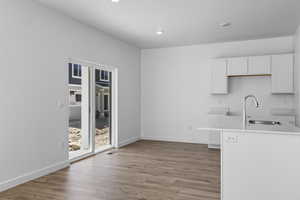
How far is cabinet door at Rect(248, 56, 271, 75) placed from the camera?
516 cm

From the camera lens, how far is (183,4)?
355 cm

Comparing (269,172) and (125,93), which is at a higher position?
(125,93)

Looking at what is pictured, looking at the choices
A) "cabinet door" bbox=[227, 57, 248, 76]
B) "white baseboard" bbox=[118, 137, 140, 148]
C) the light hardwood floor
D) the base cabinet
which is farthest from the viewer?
"white baseboard" bbox=[118, 137, 140, 148]

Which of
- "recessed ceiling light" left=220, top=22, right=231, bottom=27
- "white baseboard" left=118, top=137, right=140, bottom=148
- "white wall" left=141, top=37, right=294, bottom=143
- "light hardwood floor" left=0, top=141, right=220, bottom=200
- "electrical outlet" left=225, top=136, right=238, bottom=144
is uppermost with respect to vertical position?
"recessed ceiling light" left=220, top=22, right=231, bottom=27

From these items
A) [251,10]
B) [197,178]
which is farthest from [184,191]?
[251,10]

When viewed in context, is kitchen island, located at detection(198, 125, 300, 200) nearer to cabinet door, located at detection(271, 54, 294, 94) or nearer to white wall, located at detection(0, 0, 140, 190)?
white wall, located at detection(0, 0, 140, 190)

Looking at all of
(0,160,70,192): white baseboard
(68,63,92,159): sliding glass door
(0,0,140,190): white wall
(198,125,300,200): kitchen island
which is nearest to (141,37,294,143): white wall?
(68,63,92,159): sliding glass door

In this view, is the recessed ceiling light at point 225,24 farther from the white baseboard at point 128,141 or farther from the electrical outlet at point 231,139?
the white baseboard at point 128,141

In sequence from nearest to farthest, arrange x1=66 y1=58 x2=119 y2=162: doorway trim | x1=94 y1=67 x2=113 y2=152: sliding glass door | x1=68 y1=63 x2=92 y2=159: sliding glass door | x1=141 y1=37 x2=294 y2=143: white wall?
1. x1=68 y1=63 x2=92 y2=159: sliding glass door
2. x1=66 y1=58 x2=119 y2=162: doorway trim
3. x1=94 y1=67 x2=113 y2=152: sliding glass door
4. x1=141 y1=37 x2=294 y2=143: white wall

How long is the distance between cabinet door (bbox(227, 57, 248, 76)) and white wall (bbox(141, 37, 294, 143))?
40 cm

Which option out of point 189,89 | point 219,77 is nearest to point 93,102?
point 189,89

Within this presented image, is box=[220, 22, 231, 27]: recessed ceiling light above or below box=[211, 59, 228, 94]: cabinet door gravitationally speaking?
above

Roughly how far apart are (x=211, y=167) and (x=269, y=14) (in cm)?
294

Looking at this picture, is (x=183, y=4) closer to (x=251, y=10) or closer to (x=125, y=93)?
(x=251, y=10)
